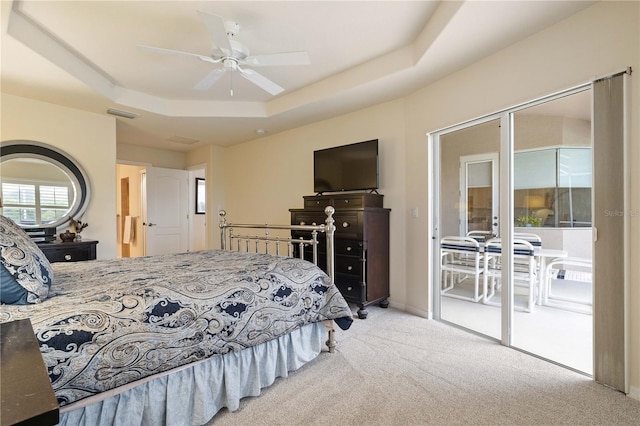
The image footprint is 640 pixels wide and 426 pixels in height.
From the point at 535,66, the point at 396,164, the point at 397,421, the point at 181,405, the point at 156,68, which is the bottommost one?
the point at 397,421

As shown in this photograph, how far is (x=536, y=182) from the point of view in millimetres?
2682

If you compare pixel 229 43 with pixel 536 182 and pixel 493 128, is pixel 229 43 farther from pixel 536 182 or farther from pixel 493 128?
pixel 536 182

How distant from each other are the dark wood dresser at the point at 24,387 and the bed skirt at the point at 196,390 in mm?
653

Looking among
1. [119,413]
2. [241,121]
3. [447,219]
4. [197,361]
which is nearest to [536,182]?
[447,219]

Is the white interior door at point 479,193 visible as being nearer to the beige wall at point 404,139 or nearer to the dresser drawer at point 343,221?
the beige wall at point 404,139

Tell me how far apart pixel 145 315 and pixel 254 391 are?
2.83 ft

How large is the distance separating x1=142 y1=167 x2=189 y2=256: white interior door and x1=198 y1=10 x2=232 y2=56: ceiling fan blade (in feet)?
13.9

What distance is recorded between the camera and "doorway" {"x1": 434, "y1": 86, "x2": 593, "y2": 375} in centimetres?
240

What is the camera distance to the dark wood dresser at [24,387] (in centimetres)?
50

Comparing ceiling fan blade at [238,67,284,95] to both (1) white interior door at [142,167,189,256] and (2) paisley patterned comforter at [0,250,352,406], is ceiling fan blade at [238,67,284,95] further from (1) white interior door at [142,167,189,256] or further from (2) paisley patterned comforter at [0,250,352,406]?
(1) white interior door at [142,167,189,256]

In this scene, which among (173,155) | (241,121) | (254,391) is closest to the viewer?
(254,391)

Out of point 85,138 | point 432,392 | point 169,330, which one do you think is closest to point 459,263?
point 432,392

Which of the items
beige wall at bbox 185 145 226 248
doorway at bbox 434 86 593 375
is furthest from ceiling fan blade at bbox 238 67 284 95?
beige wall at bbox 185 145 226 248

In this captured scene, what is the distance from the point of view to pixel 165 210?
589 centimetres
